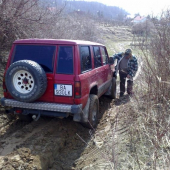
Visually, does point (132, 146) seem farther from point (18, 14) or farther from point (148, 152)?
point (18, 14)

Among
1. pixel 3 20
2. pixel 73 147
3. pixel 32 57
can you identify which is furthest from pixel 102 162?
pixel 3 20

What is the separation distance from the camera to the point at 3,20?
253 inches

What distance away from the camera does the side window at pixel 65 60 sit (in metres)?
3.99

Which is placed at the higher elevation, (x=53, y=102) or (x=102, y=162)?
(x=53, y=102)

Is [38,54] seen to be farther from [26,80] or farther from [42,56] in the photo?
[26,80]

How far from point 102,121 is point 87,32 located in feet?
64.1

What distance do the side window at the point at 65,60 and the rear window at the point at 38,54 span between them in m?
0.14

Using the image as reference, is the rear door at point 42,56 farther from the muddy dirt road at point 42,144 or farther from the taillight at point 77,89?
the muddy dirt road at point 42,144

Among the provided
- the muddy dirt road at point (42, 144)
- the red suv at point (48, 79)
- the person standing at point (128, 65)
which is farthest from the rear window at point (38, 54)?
the person standing at point (128, 65)

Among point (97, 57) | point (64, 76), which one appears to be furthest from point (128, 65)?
point (64, 76)

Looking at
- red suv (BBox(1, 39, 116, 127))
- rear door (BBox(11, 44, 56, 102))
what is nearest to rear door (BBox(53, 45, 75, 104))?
red suv (BBox(1, 39, 116, 127))

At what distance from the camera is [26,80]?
155 inches

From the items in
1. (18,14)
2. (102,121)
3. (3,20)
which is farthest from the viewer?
(18,14)

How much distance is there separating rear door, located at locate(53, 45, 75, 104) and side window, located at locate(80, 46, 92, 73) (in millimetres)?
306
